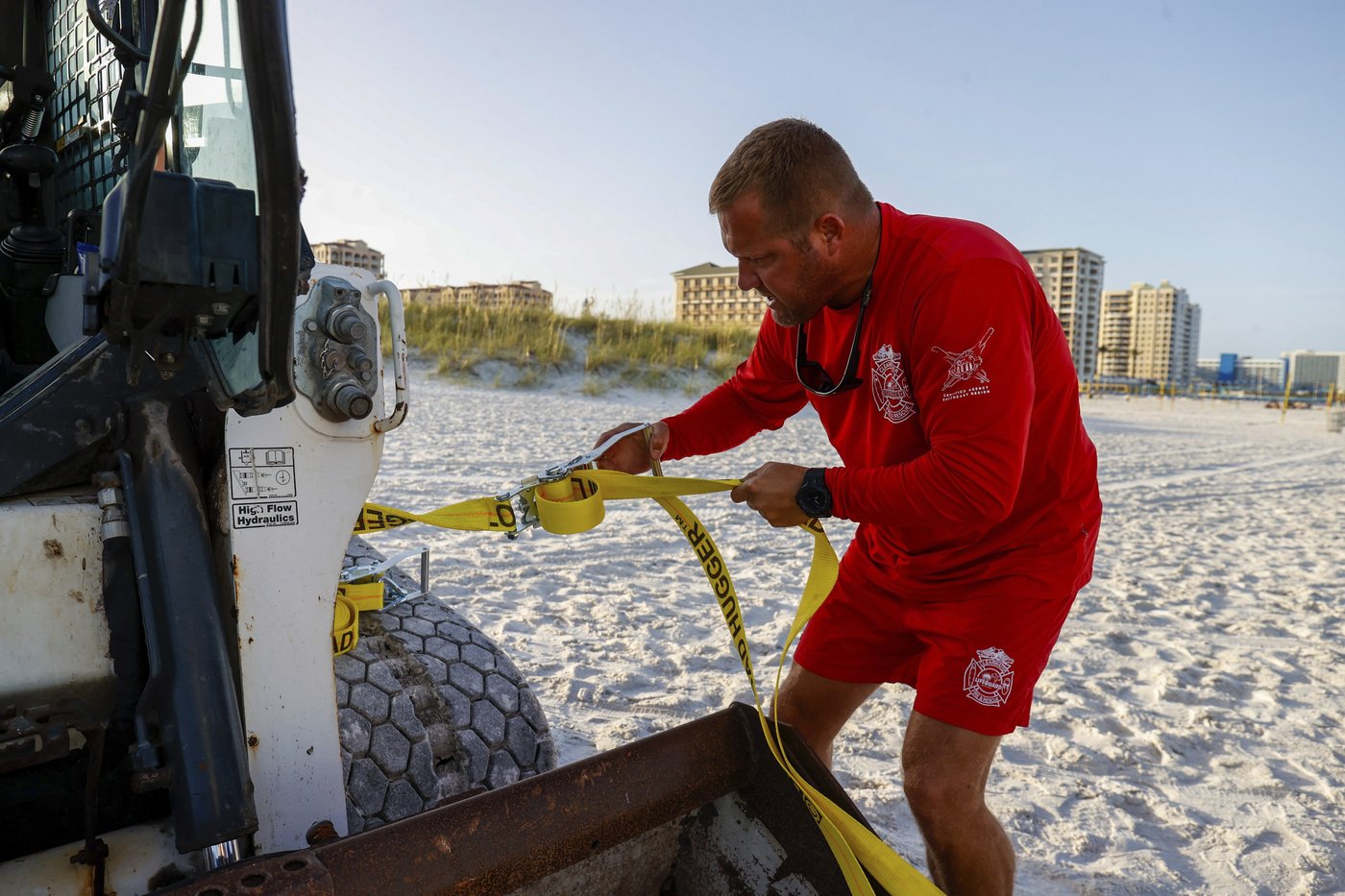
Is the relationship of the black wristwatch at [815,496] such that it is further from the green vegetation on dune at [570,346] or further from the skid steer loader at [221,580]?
the green vegetation on dune at [570,346]

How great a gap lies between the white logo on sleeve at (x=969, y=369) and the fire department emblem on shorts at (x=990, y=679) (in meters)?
0.61

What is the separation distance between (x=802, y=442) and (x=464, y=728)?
11.5 metres

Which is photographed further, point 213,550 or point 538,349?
point 538,349

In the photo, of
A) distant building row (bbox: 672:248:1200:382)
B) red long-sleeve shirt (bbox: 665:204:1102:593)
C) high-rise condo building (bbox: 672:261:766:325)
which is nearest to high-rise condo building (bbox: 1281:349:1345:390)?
distant building row (bbox: 672:248:1200:382)

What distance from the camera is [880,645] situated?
8.43 feet

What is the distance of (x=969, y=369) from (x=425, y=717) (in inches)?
58.7

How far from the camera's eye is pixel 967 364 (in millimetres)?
2051

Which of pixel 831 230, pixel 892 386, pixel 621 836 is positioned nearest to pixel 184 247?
pixel 621 836

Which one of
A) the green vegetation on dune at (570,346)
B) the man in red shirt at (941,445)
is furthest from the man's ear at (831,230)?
the green vegetation on dune at (570,346)

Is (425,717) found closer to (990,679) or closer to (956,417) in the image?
(990,679)

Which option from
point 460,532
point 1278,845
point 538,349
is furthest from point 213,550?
point 538,349

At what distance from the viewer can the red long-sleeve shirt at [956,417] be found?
205 cm

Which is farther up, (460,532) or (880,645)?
(880,645)

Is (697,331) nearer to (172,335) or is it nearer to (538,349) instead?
(538,349)
